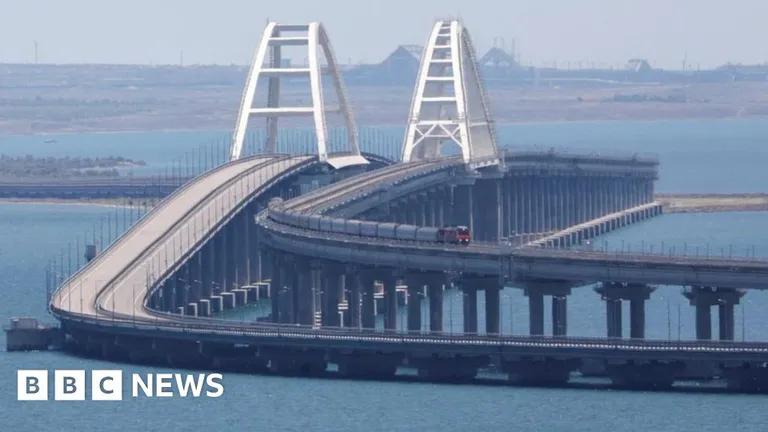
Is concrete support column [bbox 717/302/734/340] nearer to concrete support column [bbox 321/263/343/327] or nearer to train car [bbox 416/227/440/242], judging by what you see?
train car [bbox 416/227/440/242]

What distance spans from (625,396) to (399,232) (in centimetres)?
2411

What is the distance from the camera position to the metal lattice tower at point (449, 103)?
18350 centimetres

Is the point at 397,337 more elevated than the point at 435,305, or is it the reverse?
the point at 397,337

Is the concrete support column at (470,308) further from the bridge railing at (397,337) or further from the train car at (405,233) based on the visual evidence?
the train car at (405,233)

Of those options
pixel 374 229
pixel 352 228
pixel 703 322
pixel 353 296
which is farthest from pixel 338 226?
pixel 703 322

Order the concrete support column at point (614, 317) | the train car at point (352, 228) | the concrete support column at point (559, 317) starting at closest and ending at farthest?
the concrete support column at point (614, 317)
the concrete support column at point (559, 317)
the train car at point (352, 228)

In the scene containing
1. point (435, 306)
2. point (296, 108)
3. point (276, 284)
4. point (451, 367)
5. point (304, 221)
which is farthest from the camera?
point (296, 108)

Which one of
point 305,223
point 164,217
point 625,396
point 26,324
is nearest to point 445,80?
point 164,217

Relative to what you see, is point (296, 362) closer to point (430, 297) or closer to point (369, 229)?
point (430, 297)

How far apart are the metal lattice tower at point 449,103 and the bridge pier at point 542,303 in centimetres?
6628

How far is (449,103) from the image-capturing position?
618 feet

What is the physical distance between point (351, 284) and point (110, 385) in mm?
18842

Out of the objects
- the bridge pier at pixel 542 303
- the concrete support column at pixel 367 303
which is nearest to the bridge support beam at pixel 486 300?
the bridge pier at pixel 542 303

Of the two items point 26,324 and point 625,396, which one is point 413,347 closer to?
point 625,396
